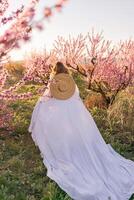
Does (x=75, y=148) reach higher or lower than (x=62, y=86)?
lower

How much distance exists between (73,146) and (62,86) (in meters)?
1.15

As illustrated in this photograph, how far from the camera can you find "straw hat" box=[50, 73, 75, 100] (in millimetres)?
10492

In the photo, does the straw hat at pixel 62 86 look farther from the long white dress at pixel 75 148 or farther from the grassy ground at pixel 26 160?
the grassy ground at pixel 26 160

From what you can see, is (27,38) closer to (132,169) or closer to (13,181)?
(13,181)

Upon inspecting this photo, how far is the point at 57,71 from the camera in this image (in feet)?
34.7

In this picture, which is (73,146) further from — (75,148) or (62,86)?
(62,86)

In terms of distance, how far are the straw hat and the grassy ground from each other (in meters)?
1.33

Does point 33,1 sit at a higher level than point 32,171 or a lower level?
higher

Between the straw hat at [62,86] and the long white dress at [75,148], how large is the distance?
15cm

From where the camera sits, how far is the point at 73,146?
10.6 meters

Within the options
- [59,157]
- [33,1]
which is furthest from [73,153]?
[33,1]

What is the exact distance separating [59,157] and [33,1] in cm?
580

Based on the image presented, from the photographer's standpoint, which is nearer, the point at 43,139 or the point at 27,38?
the point at 27,38

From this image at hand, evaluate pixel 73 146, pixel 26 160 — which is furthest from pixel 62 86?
pixel 26 160
